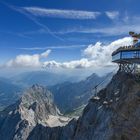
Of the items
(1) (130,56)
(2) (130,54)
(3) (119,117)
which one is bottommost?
(3) (119,117)

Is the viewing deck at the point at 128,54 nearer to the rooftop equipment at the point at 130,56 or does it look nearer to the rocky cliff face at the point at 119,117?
the rooftop equipment at the point at 130,56

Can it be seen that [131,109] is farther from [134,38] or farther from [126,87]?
[134,38]

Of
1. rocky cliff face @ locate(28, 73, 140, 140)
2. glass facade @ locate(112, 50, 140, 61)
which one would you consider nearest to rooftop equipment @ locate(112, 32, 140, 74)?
glass facade @ locate(112, 50, 140, 61)

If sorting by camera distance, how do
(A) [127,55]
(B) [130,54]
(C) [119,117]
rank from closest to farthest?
(C) [119,117], (B) [130,54], (A) [127,55]

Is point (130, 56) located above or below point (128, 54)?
below

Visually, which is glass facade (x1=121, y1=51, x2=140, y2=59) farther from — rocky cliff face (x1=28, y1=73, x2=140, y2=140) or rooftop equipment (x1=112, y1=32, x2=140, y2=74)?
rocky cliff face (x1=28, y1=73, x2=140, y2=140)

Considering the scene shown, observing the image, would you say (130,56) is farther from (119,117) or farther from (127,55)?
(119,117)

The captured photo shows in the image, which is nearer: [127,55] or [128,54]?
[128,54]

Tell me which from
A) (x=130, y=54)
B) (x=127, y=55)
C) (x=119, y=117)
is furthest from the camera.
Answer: (x=127, y=55)

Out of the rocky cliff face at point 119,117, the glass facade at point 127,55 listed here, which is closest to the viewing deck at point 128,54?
the glass facade at point 127,55

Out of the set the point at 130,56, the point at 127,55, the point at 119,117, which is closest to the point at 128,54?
the point at 127,55

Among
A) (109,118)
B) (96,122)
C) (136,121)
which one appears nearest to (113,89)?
(96,122)
